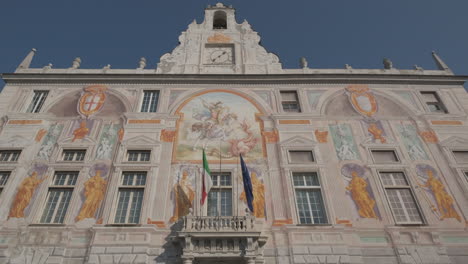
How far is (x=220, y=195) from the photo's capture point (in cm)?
1555

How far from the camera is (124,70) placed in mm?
21422

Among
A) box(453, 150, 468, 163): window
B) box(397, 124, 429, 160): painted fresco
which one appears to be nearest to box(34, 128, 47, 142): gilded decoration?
box(397, 124, 429, 160): painted fresco

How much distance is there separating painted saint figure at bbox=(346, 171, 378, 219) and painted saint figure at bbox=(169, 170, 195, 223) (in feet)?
25.0

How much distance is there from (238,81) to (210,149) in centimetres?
554

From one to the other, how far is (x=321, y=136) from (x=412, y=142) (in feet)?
16.5

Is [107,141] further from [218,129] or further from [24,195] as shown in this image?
[218,129]

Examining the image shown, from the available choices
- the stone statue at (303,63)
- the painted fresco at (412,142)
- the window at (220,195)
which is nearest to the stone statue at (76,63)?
the window at (220,195)

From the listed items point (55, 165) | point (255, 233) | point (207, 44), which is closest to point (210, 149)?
point (255, 233)

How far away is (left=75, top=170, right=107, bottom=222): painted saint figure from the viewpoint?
48.3 feet

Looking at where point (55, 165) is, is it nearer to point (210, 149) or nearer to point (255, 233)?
point (210, 149)

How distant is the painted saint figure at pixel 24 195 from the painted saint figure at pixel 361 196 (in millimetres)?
15068

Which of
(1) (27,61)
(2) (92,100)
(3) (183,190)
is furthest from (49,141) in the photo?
(3) (183,190)

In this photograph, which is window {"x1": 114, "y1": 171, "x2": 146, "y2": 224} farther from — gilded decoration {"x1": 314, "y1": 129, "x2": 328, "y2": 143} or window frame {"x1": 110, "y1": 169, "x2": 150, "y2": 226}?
gilded decoration {"x1": 314, "y1": 129, "x2": 328, "y2": 143}

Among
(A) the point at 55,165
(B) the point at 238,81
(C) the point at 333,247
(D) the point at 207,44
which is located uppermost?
(D) the point at 207,44
